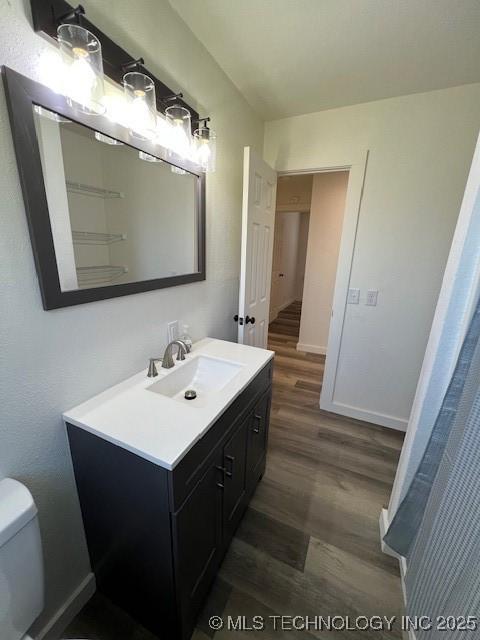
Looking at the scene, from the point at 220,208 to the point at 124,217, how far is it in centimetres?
75

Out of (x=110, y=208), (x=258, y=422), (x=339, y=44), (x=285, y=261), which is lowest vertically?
(x=258, y=422)

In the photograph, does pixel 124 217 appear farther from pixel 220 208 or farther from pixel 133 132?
pixel 220 208

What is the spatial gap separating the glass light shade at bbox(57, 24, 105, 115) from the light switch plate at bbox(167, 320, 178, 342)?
0.91 meters

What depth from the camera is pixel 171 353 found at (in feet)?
4.23

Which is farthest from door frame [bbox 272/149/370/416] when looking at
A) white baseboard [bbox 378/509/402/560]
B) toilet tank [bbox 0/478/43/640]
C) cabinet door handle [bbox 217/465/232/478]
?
toilet tank [bbox 0/478/43/640]

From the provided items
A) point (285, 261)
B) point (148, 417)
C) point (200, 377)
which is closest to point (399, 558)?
point (200, 377)

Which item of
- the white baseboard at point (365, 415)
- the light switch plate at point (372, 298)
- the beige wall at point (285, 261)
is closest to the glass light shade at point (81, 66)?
the light switch plate at point (372, 298)

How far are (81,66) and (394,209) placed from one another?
198 cm

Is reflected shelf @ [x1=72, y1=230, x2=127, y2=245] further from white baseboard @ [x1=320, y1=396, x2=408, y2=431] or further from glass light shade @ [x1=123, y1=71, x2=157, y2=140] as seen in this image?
white baseboard @ [x1=320, y1=396, x2=408, y2=431]

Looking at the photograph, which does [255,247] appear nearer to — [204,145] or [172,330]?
[204,145]

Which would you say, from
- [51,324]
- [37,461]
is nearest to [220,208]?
[51,324]

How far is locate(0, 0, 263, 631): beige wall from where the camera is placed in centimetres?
72

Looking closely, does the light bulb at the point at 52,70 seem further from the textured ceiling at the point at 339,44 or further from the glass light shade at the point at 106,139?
the textured ceiling at the point at 339,44

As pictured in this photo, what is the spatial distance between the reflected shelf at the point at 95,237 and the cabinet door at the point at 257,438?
104 cm
